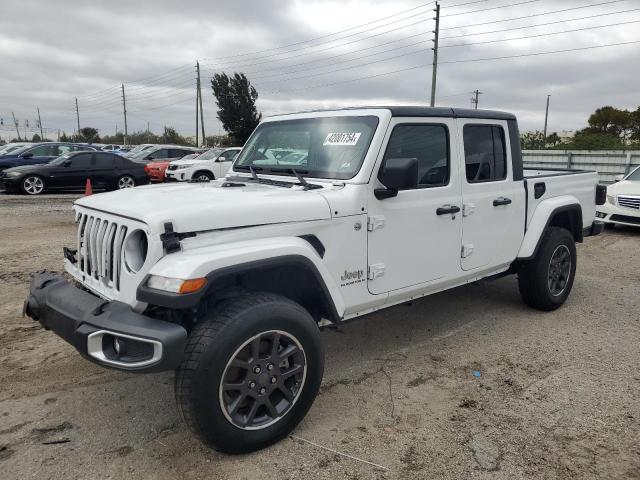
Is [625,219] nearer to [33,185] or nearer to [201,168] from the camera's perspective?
[201,168]

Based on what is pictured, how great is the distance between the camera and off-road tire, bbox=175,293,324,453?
2.54 m

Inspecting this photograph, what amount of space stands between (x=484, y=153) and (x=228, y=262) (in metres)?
2.67

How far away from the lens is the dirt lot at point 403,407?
2.77 meters

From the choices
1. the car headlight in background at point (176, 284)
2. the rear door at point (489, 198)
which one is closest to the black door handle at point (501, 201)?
the rear door at point (489, 198)

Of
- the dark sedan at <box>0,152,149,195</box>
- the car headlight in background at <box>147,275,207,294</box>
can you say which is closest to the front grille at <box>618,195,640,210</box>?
the car headlight in background at <box>147,275,207,294</box>

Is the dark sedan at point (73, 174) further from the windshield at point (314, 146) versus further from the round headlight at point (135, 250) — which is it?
the round headlight at point (135, 250)

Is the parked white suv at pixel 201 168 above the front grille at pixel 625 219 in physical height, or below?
above

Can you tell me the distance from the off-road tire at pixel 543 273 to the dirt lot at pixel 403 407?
0.49 feet

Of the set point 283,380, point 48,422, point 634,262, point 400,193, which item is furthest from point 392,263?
point 634,262

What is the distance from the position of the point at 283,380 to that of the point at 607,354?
2.87 m

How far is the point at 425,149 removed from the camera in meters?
3.85

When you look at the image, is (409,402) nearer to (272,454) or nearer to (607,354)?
(272,454)

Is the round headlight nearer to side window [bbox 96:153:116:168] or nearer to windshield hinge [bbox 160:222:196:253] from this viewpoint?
windshield hinge [bbox 160:222:196:253]

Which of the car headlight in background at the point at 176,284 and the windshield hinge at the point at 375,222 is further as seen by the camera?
the windshield hinge at the point at 375,222
